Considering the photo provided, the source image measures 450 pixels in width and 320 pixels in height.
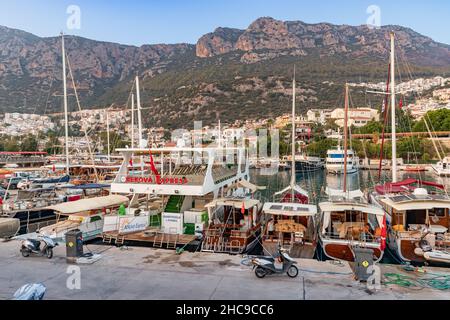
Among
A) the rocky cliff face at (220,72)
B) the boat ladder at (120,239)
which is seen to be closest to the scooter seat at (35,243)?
the boat ladder at (120,239)

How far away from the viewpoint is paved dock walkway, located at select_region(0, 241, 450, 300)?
8430mm

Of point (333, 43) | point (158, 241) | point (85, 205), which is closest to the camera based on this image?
point (158, 241)

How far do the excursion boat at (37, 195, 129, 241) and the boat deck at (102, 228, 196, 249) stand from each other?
1.38 meters

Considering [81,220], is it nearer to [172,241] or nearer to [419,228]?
[172,241]

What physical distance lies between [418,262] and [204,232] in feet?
26.3

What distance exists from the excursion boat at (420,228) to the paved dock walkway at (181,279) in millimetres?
1566

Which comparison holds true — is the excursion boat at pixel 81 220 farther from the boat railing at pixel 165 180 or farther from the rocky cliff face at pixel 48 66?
the rocky cliff face at pixel 48 66

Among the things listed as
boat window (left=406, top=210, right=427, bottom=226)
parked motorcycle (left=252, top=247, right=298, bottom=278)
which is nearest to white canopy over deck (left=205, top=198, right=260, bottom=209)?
parked motorcycle (left=252, top=247, right=298, bottom=278)

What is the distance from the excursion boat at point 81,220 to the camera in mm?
14170

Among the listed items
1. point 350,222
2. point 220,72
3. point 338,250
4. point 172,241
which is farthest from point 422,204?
point 220,72

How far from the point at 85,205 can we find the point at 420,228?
1379 centimetres

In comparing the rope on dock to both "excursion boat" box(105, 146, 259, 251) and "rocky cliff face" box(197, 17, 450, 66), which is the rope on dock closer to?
"excursion boat" box(105, 146, 259, 251)

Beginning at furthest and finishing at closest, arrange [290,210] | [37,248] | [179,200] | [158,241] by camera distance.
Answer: [179,200]
[290,210]
[158,241]
[37,248]

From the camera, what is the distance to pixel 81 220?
15.2 metres
